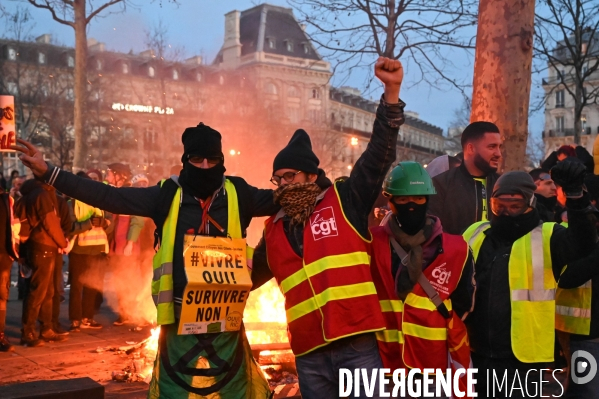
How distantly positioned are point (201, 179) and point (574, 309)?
269 cm

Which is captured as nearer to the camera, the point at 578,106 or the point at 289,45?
the point at 578,106

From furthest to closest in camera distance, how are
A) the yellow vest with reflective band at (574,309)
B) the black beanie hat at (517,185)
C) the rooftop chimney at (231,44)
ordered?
the rooftop chimney at (231,44), the yellow vest with reflective band at (574,309), the black beanie hat at (517,185)

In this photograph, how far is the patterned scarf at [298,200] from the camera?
12.6 ft

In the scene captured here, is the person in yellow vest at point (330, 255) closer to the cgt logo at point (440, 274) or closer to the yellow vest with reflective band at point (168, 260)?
the yellow vest with reflective band at point (168, 260)

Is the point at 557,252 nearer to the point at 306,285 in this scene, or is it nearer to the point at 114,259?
the point at 306,285

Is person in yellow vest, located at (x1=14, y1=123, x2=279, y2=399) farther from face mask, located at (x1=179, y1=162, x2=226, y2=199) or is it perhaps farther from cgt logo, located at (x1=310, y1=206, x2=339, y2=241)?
cgt logo, located at (x1=310, y1=206, x2=339, y2=241)

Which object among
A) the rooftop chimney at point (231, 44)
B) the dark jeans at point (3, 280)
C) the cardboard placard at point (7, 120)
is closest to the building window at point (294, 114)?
the rooftop chimney at point (231, 44)

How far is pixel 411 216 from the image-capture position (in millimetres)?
3875

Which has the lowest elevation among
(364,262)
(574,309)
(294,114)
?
(574,309)

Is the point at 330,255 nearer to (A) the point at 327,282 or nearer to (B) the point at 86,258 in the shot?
(A) the point at 327,282

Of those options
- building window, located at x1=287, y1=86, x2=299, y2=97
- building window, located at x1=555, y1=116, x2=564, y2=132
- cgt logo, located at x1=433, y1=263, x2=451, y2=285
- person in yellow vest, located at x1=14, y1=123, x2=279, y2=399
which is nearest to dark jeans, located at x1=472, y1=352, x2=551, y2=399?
cgt logo, located at x1=433, y1=263, x2=451, y2=285

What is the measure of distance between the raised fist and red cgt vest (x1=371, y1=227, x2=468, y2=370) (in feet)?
2.79

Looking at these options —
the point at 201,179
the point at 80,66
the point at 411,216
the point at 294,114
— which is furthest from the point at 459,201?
the point at 294,114

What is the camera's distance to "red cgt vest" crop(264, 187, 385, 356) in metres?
3.64
